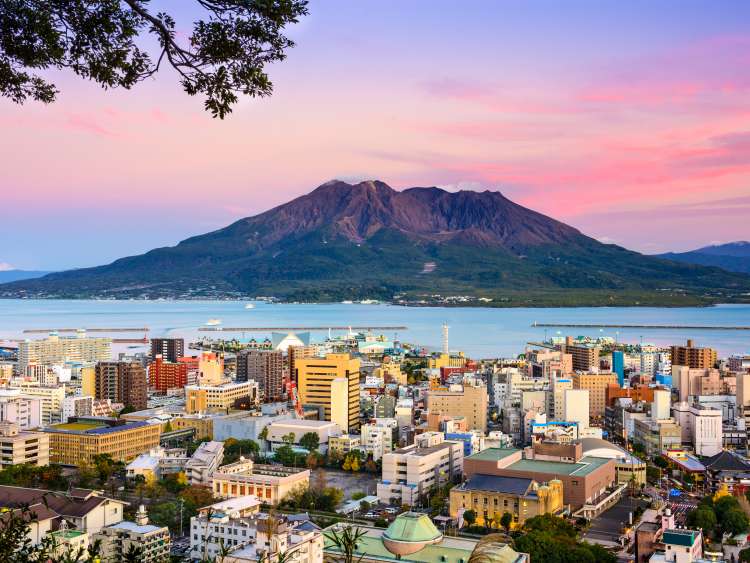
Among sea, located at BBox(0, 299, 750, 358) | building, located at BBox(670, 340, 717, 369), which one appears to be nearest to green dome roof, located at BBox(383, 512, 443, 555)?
building, located at BBox(670, 340, 717, 369)

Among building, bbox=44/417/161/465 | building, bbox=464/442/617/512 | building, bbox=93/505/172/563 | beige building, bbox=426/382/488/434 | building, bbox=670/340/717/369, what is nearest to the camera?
building, bbox=93/505/172/563

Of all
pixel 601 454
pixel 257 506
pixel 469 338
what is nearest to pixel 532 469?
pixel 601 454

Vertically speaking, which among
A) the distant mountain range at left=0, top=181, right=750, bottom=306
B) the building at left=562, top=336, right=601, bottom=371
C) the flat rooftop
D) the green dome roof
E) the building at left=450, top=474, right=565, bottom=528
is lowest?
the building at left=450, top=474, right=565, bottom=528

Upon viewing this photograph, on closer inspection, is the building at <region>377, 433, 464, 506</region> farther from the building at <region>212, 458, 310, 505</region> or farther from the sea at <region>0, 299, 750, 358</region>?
the sea at <region>0, 299, 750, 358</region>

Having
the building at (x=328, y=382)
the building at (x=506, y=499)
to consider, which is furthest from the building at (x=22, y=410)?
the building at (x=506, y=499)

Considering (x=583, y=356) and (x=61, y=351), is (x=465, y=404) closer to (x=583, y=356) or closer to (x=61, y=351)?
(x=583, y=356)

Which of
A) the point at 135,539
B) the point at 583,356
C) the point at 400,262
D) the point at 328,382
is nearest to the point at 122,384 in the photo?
the point at 328,382
